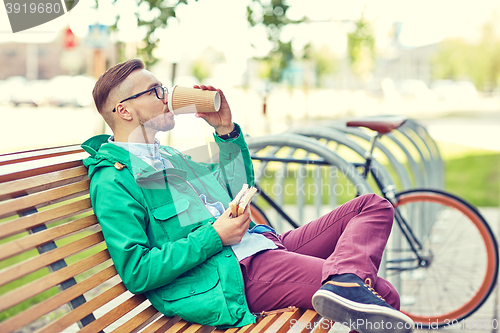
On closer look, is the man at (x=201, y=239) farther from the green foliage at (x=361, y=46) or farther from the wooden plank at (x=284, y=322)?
the green foliage at (x=361, y=46)

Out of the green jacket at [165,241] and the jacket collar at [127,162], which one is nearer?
the green jacket at [165,241]

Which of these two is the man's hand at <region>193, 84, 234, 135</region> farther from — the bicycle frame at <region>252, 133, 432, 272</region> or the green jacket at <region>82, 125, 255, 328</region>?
the bicycle frame at <region>252, 133, 432, 272</region>

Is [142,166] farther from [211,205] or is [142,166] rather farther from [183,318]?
[183,318]

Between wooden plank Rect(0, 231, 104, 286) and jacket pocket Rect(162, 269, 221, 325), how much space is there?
0.36 metres

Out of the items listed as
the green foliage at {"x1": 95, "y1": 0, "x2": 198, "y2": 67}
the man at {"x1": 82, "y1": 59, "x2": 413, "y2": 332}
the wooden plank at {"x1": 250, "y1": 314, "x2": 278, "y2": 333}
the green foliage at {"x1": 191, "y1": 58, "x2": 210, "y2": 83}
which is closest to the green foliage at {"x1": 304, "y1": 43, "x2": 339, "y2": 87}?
the green foliage at {"x1": 191, "y1": 58, "x2": 210, "y2": 83}

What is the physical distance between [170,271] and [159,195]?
32 cm

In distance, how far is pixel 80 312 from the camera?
5.82ft

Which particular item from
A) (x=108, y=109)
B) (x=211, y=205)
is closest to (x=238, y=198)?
(x=211, y=205)

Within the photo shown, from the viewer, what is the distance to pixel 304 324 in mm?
1912

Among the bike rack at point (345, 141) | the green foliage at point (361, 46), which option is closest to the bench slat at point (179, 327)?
the bike rack at point (345, 141)

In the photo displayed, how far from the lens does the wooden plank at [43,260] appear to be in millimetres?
1586

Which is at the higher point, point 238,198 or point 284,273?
point 238,198

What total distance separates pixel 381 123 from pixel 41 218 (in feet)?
7.03

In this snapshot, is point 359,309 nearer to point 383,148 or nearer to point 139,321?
point 139,321
